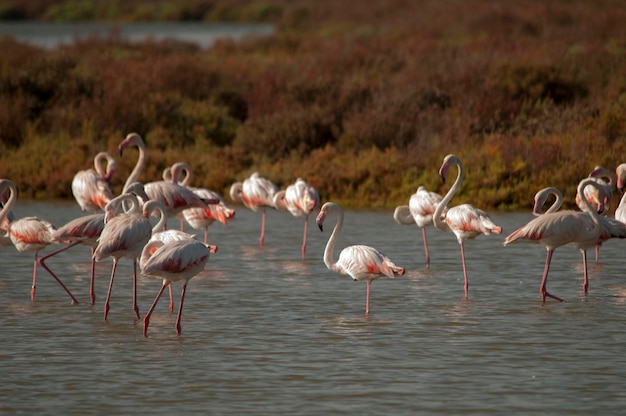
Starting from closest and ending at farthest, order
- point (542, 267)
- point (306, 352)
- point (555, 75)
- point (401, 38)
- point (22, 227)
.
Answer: point (306, 352) < point (22, 227) < point (542, 267) < point (555, 75) < point (401, 38)

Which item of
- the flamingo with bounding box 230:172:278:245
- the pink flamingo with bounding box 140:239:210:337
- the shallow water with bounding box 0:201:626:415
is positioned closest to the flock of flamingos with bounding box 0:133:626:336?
the pink flamingo with bounding box 140:239:210:337

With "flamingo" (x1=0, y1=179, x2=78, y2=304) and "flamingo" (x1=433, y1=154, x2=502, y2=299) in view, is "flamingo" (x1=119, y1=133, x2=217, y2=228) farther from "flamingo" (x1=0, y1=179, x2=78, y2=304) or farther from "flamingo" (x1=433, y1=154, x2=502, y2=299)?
"flamingo" (x1=433, y1=154, x2=502, y2=299)

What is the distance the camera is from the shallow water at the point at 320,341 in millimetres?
6836

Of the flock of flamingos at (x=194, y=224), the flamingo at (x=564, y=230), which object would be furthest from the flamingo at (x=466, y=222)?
the flamingo at (x=564, y=230)

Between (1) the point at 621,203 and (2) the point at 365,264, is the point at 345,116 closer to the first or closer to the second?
(1) the point at 621,203

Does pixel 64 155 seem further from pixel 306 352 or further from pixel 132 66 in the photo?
pixel 306 352

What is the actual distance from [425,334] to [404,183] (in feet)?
28.4

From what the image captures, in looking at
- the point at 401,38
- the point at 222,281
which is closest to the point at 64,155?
the point at 222,281

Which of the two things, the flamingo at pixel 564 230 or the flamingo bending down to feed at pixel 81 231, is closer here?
the flamingo bending down to feed at pixel 81 231

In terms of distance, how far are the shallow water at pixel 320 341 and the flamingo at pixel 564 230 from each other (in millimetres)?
563

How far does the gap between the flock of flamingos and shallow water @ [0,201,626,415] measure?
35 centimetres

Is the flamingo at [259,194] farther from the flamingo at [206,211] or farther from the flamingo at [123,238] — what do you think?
the flamingo at [123,238]

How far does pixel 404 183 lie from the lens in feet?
56.9

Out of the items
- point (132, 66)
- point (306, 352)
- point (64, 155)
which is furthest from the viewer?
point (132, 66)
